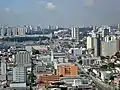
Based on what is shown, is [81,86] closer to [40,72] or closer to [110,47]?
[40,72]

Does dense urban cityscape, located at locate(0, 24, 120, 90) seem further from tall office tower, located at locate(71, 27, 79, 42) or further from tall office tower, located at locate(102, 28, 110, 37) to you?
tall office tower, located at locate(71, 27, 79, 42)

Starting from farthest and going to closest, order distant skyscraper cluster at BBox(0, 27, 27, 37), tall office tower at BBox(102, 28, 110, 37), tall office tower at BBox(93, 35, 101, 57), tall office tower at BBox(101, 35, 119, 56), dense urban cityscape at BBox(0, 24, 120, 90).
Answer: distant skyscraper cluster at BBox(0, 27, 27, 37) → tall office tower at BBox(102, 28, 110, 37) → tall office tower at BBox(93, 35, 101, 57) → tall office tower at BBox(101, 35, 119, 56) → dense urban cityscape at BBox(0, 24, 120, 90)

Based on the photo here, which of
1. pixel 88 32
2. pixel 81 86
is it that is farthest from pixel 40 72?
pixel 88 32

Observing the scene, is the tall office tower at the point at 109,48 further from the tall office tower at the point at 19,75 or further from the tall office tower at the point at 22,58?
the tall office tower at the point at 19,75

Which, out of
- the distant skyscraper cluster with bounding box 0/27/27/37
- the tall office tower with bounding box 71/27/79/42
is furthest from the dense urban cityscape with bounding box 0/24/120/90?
the distant skyscraper cluster with bounding box 0/27/27/37

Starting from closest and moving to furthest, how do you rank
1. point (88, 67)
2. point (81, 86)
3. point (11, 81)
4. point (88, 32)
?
point (81, 86), point (11, 81), point (88, 67), point (88, 32)

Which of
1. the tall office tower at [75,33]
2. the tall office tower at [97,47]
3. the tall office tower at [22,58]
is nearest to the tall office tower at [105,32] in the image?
the tall office tower at [75,33]

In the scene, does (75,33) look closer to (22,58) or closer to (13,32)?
(13,32)

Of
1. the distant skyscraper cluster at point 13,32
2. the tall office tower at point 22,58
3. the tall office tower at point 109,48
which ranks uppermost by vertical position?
the distant skyscraper cluster at point 13,32

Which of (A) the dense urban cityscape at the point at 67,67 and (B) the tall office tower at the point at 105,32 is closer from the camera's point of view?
A: (A) the dense urban cityscape at the point at 67,67

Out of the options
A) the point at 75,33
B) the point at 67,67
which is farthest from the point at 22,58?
the point at 75,33

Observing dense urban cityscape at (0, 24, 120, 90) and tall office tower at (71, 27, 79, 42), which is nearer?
dense urban cityscape at (0, 24, 120, 90)
